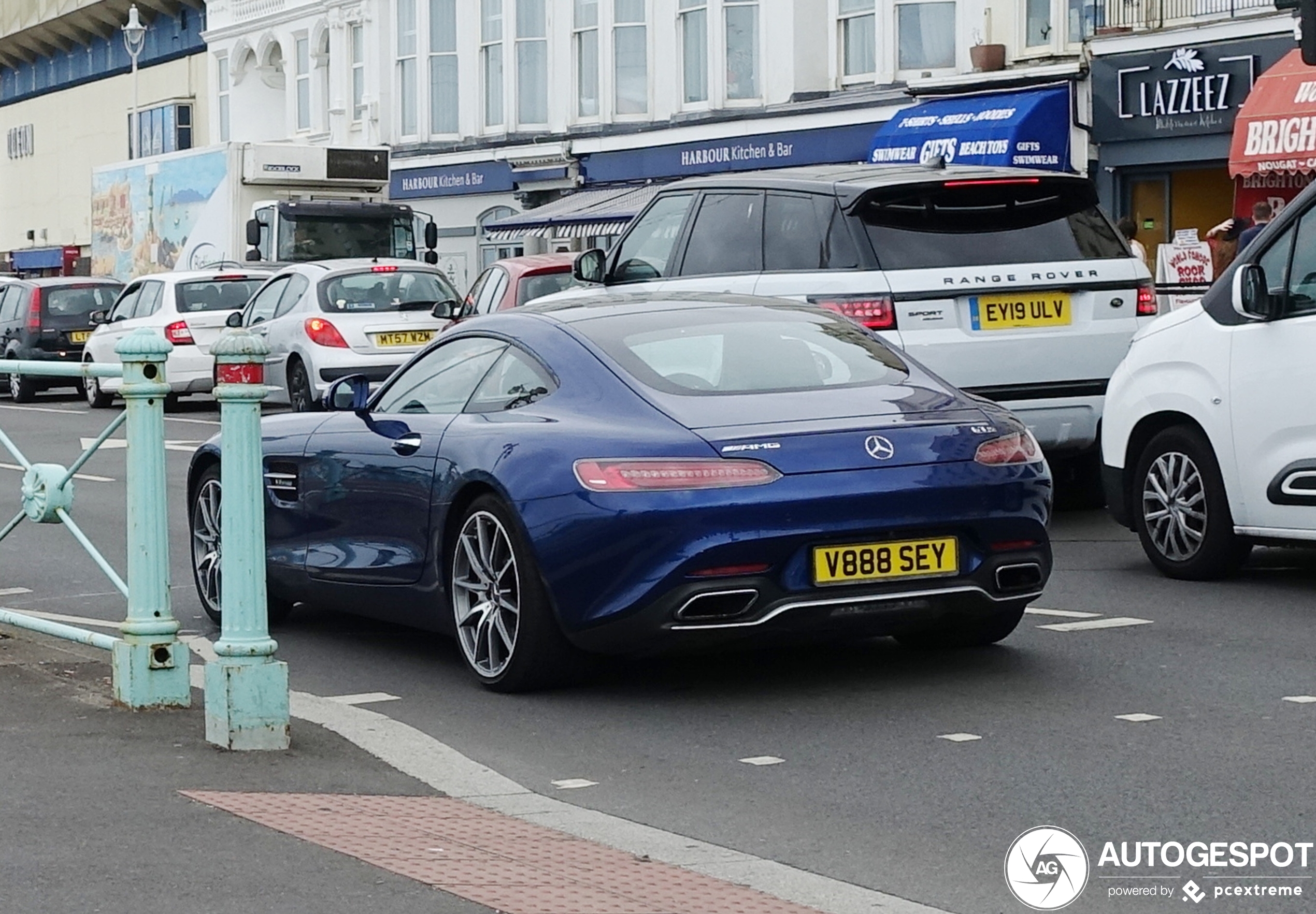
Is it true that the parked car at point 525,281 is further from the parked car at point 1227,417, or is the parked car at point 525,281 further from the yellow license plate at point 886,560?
the yellow license plate at point 886,560

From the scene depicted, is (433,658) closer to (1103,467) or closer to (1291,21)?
(1103,467)

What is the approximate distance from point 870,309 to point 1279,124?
1475cm

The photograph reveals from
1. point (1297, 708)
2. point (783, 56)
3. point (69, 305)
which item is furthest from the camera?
point (783, 56)

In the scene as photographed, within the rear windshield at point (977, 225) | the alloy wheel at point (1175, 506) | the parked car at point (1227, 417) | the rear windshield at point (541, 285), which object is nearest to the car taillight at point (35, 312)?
the rear windshield at point (541, 285)

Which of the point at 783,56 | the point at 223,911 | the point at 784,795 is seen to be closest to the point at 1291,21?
the point at 783,56

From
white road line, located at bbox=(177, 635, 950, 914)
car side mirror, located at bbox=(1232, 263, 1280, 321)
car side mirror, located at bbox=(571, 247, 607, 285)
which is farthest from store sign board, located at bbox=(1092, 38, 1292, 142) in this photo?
white road line, located at bbox=(177, 635, 950, 914)

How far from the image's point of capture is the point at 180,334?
27.5m

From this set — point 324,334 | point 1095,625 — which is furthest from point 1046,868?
point 324,334

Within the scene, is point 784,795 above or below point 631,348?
below

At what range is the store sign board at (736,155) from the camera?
114 feet

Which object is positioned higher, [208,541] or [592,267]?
[592,267]

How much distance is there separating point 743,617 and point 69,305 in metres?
26.9

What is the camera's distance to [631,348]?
8344 mm

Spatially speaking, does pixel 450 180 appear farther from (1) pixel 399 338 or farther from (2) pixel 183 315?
(1) pixel 399 338
